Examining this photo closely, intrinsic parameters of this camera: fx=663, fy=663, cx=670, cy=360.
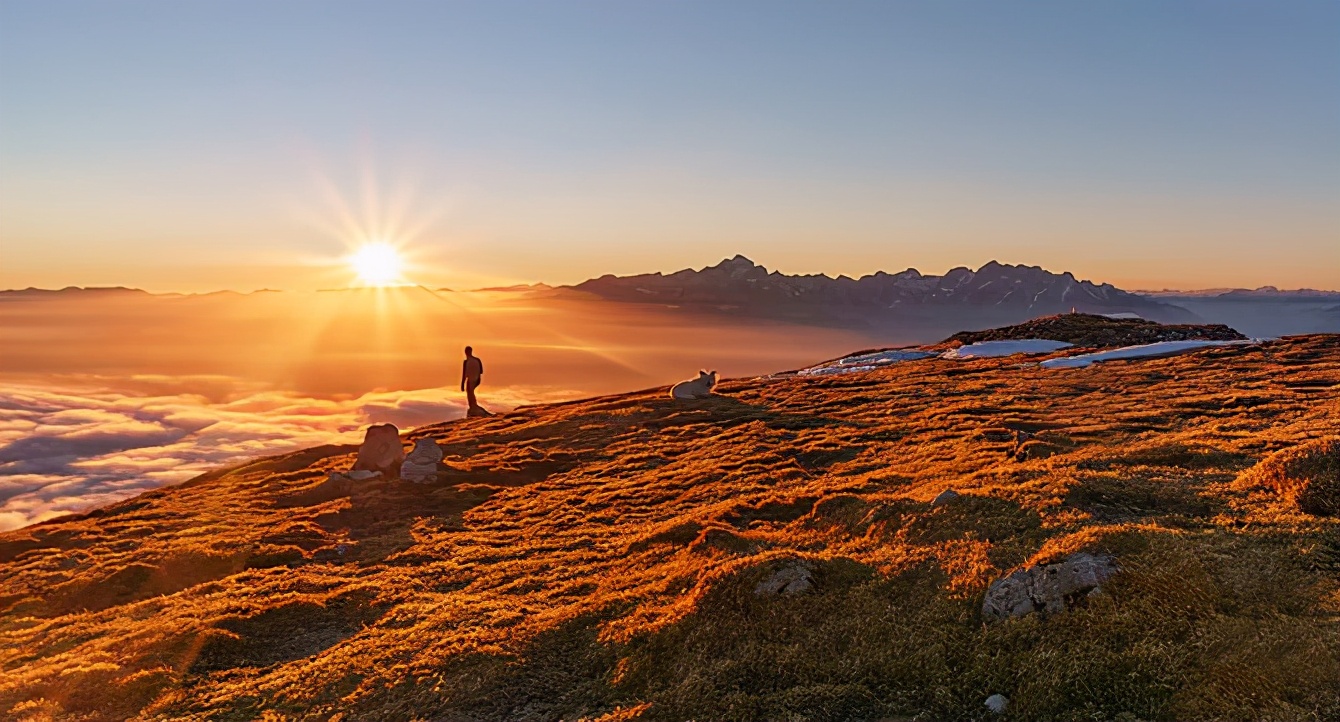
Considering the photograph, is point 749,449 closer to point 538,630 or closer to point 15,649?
point 538,630

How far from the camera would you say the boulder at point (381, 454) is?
40444mm

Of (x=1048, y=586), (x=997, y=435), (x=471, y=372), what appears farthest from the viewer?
(x=471, y=372)

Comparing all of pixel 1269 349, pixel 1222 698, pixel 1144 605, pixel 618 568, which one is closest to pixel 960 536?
pixel 1144 605

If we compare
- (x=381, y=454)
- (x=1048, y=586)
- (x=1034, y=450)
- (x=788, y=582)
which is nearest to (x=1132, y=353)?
(x=1034, y=450)

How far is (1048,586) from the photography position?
1184 centimetres

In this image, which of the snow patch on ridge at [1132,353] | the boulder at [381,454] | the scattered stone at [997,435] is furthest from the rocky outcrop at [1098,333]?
the boulder at [381,454]

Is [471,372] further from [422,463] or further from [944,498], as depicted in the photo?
[944,498]

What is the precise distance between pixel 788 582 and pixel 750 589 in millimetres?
831

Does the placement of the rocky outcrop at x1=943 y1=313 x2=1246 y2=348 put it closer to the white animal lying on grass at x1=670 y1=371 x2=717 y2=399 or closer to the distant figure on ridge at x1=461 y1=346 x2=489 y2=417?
the white animal lying on grass at x1=670 y1=371 x2=717 y2=399

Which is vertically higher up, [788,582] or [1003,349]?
[788,582]

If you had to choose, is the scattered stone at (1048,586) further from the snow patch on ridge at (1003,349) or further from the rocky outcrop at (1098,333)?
the rocky outcrop at (1098,333)

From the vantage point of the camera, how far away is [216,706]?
14141 mm

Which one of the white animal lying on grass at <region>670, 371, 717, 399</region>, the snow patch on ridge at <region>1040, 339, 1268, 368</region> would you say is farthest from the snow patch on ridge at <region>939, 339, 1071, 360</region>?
the white animal lying on grass at <region>670, 371, 717, 399</region>

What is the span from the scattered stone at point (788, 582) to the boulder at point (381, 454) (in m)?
31.8
